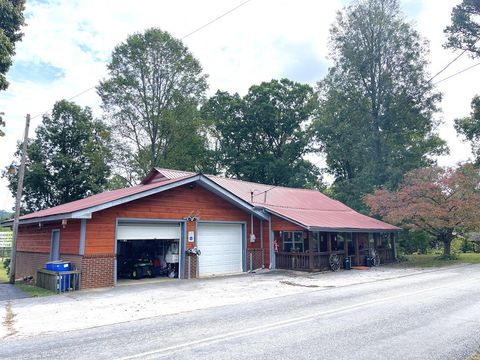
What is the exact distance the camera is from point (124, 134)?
31531 millimetres

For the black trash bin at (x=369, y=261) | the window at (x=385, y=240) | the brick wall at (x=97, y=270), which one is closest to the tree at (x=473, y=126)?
the window at (x=385, y=240)

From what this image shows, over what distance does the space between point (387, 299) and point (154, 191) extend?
8.95 m

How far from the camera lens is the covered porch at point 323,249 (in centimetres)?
1780

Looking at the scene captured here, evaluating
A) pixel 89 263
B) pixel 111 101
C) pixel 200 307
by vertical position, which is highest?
pixel 111 101

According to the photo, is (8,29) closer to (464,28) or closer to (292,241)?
(292,241)

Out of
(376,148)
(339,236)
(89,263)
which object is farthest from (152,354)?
(376,148)

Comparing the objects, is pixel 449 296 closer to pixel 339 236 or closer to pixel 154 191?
pixel 154 191

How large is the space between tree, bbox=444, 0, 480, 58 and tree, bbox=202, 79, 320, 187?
16898mm

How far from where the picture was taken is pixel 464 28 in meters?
25.0

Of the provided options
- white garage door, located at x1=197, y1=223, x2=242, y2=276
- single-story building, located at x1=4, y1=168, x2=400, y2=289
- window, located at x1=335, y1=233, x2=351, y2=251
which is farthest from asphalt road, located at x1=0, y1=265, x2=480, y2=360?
window, located at x1=335, y1=233, x2=351, y2=251

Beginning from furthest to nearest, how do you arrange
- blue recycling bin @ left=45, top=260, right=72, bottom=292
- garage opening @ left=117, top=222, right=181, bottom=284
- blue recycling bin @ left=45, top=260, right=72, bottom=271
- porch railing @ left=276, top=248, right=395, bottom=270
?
porch railing @ left=276, top=248, right=395, bottom=270
garage opening @ left=117, top=222, right=181, bottom=284
blue recycling bin @ left=45, top=260, right=72, bottom=271
blue recycling bin @ left=45, top=260, right=72, bottom=292

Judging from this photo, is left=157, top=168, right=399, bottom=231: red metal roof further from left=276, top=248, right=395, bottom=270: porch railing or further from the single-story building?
left=276, top=248, right=395, bottom=270: porch railing

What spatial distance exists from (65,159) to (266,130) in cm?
2133

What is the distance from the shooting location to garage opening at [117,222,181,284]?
14578 mm
